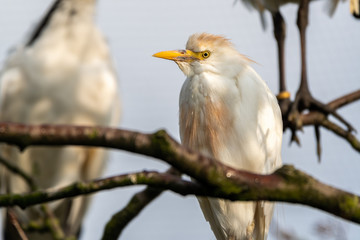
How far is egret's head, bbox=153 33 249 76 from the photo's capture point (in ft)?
3.39

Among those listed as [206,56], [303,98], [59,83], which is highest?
[206,56]

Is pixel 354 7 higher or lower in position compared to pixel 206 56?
lower

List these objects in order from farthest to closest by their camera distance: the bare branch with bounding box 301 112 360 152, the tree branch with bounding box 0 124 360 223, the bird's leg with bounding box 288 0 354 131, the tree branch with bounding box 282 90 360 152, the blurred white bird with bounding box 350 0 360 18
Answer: the blurred white bird with bounding box 350 0 360 18 < the bird's leg with bounding box 288 0 354 131 < the tree branch with bounding box 282 90 360 152 < the bare branch with bounding box 301 112 360 152 < the tree branch with bounding box 0 124 360 223

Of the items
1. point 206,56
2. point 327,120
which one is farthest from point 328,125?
point 206,56

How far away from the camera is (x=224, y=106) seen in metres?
1.04

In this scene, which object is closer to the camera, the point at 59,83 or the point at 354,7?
the point at 354,7

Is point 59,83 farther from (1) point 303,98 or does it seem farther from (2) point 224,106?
(2) point 224,106

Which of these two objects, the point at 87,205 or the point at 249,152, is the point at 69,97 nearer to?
the point at 87,205

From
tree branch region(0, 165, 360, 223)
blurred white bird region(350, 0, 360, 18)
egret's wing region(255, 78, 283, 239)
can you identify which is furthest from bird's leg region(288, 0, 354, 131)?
tree branch region(0, 165, 360, 223)

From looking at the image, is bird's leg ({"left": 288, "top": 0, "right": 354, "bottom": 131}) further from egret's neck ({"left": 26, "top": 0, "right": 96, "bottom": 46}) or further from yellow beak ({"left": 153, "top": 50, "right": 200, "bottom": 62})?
egret's neck ({"left": 26, "top": 0, "right": 96, "bottom": 46})

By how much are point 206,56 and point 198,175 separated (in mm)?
441

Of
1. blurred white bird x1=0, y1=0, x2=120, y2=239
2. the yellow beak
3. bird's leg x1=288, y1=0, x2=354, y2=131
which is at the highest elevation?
the yellow beak

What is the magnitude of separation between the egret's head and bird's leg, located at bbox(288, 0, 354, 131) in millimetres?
605

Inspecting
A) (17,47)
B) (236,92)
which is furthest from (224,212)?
(17,47)
